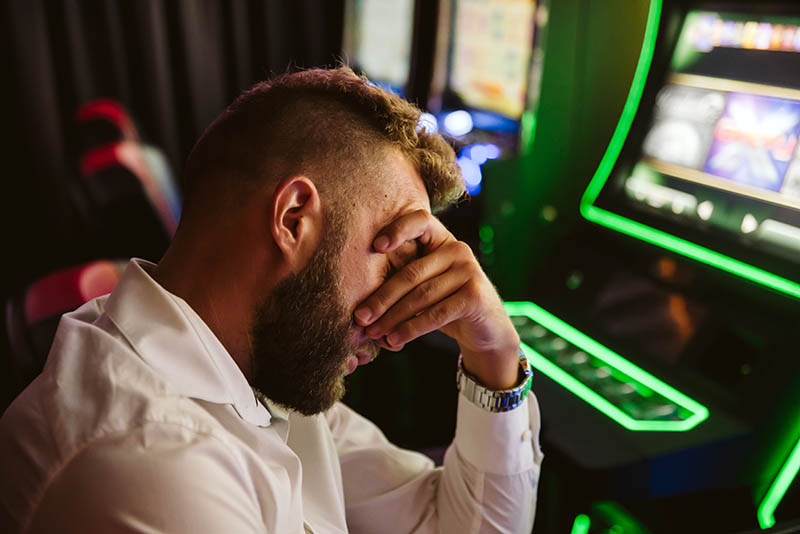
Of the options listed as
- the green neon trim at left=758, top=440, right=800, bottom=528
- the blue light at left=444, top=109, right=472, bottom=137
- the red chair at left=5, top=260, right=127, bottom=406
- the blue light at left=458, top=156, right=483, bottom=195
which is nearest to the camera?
the red chair at left=5, top=260, right=127, bottom=406

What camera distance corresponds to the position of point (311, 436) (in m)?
1.11

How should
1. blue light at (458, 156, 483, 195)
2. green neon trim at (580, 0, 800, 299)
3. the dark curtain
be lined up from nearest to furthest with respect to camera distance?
green neon trim at (580, 0, 800, 299)
blue light at (458, 156, 483, 195)
the dark curtain

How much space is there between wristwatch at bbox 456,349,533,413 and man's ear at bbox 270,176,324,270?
44cm

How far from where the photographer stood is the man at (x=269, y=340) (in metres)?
0.69

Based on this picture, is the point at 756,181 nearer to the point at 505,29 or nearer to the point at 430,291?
the point at 430,291

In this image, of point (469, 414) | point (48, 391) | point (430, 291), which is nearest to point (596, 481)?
point (469, 414)

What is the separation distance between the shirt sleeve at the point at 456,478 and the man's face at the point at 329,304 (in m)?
0.31

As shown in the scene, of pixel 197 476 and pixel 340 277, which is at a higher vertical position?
pixel 340 277

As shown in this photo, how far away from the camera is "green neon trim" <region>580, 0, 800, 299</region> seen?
1.34 metres

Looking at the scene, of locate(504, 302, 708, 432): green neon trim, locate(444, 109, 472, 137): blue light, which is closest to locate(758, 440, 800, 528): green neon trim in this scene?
locate(504, 302, 708, 432): green neon trim

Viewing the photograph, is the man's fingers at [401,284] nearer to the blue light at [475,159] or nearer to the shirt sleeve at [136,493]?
the shirt sleeve at [136,493]

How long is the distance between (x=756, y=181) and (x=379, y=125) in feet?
2.85

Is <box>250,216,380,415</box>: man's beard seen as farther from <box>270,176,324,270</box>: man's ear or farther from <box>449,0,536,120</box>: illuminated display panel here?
<box>449,0,536,120</box>: illuminated display panel

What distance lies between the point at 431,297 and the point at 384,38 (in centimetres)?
254
